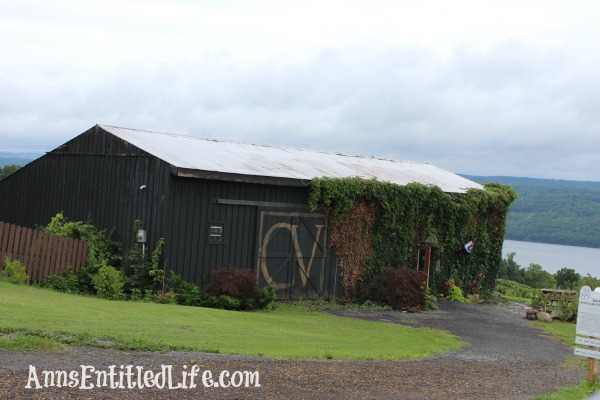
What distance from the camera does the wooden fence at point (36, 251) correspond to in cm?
2112

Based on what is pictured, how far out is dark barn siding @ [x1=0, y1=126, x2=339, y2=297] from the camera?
22.0 m

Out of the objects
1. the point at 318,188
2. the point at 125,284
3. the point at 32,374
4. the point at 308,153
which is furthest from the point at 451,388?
the point at 308,153

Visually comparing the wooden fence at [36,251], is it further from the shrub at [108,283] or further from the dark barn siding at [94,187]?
the dark barn siding at [94,187]

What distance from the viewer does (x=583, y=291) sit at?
43.9ft

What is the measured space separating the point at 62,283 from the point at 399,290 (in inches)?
389

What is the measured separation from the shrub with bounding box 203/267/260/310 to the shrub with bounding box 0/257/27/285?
4626 millimetres

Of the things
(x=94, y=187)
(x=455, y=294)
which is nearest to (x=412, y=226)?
(x=455, y=294)

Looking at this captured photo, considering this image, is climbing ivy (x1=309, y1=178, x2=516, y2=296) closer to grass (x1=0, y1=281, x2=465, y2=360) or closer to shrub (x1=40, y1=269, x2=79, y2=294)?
grass (x1=0, y1=281, x2=465, y2=360)

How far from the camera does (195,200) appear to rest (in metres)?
22.2

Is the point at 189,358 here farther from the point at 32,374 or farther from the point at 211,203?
the point at 211,203

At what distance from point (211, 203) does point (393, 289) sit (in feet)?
21.1

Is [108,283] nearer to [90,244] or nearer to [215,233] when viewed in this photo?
[90,244]

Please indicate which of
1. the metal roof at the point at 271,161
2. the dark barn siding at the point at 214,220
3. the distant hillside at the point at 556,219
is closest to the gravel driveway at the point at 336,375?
the dark barn siding at the point at 214,220

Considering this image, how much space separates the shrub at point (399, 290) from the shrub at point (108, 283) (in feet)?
27.4
